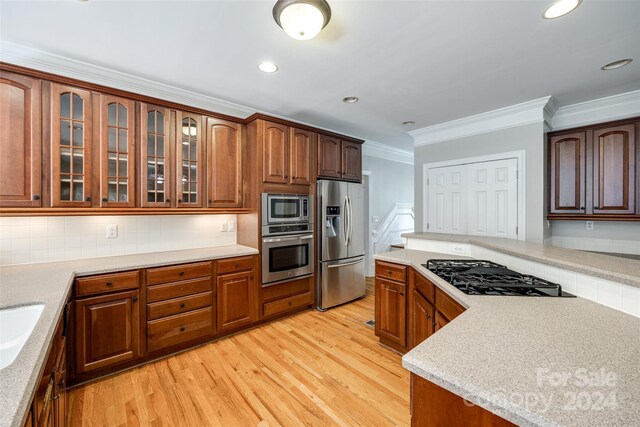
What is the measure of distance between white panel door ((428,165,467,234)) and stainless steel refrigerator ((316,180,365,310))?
3.42 feet

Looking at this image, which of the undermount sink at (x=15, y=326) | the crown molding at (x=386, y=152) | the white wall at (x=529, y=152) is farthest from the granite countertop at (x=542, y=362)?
the crown molding at (x=386, y=152)

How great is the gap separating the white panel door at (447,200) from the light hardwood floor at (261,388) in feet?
6.42

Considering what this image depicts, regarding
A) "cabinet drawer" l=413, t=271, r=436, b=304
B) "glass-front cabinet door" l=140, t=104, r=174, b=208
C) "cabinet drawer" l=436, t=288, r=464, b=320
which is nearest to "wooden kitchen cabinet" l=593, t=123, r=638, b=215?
"cabinet drawer" l=413, t=271, r=436, b=304

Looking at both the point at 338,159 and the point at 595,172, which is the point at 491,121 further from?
the point at 338,159

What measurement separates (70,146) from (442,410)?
116 inches

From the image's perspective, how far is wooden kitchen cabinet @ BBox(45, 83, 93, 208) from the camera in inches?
82.9

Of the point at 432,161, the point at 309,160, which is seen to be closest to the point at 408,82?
the point at 309,160

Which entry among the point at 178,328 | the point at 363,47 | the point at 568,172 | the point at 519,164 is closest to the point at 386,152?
the point at 519,164

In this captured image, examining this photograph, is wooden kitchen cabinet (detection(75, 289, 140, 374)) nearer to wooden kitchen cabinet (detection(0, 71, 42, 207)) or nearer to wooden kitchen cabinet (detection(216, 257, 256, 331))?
wooden kitchen cabinet (detection(216, 257, 256, 331))

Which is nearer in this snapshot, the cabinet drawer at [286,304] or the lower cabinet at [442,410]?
the lower cabinet at [442,410]

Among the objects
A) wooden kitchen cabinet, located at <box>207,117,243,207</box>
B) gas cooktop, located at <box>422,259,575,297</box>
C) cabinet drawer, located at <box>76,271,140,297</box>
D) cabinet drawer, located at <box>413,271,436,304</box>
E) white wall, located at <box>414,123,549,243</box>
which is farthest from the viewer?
white wall, located at <box>414,123,549,243</box>

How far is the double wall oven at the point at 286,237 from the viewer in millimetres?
3066

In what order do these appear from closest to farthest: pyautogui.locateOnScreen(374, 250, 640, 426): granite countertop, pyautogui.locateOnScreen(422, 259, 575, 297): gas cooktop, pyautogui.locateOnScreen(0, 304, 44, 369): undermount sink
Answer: pyautogui.locateOnScreen(374, 250, 640, 426): granite countertop < pyautogui.locateOnScreen(0, 304, 44, 369): undermount sink < pyautogui.locateOnScreen(422, 259, 575, 297): gas cooktop

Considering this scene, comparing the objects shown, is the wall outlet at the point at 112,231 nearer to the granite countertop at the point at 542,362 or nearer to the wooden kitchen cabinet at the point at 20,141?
the wooden kitchen cabinet at the point at 20,141
